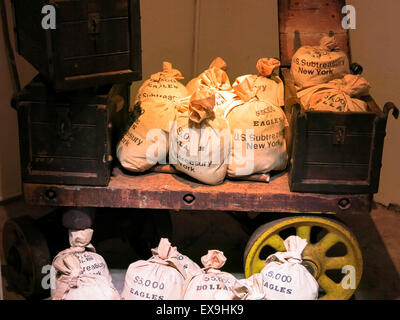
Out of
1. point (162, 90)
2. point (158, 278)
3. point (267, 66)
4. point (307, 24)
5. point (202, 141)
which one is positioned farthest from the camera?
point (307, 24)

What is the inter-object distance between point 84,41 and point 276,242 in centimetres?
161

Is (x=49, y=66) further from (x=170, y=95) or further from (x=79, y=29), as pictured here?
(x=170, y=95)

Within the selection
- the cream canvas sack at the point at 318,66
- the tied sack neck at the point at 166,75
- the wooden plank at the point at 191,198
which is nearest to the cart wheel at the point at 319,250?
the wooden plank at the point at 191,198

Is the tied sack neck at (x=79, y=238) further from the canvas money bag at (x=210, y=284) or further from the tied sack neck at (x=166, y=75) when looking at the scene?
the tied sack neck at (x=166, y=75)

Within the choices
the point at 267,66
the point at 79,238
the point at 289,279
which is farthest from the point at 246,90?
the point at 79,238

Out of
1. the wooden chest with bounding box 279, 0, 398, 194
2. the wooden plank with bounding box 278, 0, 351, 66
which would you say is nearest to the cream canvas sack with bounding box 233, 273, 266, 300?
the wooden chest with bounding box 279, 0, 398, 194

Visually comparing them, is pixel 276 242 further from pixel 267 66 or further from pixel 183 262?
pixel 267 66

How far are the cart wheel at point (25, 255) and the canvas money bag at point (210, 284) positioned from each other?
0.95 metres

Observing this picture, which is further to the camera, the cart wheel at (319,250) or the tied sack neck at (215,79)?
the tied sack neck at (215,79)

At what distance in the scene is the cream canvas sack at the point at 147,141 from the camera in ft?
12.3

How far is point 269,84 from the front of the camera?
4.18 m

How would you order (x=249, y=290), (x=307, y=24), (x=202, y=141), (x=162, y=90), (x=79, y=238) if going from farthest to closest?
(x=307, y=24), (x=162, y=90), (x=79, y=238), (x=202, y=141), (x=249, y=290)

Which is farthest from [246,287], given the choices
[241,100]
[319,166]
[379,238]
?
[379,238]

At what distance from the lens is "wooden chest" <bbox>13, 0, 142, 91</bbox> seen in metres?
3.33
